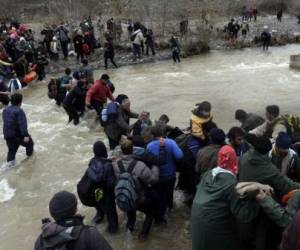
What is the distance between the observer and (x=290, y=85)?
16.2m

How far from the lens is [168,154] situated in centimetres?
607

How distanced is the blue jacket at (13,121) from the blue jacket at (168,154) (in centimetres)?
367

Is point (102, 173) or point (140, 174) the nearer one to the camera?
point (140, 174)

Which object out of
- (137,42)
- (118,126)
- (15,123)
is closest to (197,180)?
(118,126)

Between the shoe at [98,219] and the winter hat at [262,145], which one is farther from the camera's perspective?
the shoe at [98,219]

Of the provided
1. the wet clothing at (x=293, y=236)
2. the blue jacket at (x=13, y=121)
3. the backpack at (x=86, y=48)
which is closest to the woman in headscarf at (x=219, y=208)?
the wet clothing at (x=293, y=236)

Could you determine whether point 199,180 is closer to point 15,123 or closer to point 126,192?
point 126,192

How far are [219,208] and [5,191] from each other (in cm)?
523

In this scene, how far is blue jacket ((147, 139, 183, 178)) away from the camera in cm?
600

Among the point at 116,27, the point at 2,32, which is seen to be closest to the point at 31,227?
the point at 2,32

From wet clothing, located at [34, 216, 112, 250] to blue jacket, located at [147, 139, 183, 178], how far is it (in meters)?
2.43

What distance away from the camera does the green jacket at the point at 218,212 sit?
4164 mm

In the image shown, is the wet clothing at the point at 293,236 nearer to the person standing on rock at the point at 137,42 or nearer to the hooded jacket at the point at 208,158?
the hooded jacket at the point at 208,158

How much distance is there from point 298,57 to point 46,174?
40.9ft
